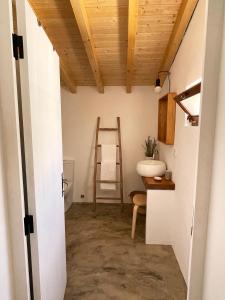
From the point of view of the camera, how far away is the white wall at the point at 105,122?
3662 millimetres

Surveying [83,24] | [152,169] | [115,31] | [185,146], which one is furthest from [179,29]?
[152,169]

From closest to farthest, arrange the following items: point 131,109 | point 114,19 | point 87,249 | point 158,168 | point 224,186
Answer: point 224,186, point 114,19, point 87,249, point 158,168, point 131,109

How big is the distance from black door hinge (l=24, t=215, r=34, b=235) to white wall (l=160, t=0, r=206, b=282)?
1239 mm

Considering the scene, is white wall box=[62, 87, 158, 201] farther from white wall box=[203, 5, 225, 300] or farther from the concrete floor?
white wall box=[203, 5, 225, 300]

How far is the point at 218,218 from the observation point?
2.58 feet

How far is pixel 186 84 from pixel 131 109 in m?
1.65

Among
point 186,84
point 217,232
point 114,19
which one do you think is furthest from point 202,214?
point 114,19

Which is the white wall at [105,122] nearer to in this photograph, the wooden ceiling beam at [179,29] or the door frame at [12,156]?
the wooden ceiling beam at [179,29]

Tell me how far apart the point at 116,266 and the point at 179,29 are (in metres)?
2.52

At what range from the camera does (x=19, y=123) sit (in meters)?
0.95

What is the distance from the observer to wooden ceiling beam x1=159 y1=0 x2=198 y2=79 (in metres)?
1.81

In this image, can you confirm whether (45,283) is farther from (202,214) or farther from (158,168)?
(158,168)

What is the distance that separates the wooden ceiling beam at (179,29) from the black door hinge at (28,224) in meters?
2.04

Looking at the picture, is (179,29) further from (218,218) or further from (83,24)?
(218,218)
